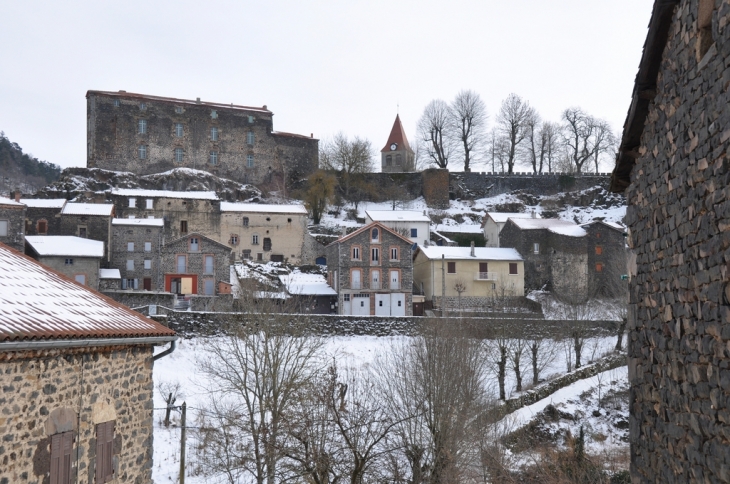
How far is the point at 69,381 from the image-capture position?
25.5ft

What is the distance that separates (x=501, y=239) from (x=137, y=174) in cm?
3390

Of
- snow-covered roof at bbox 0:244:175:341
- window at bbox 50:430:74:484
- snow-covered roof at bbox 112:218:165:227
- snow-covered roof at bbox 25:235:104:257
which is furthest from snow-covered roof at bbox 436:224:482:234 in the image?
window at bbox 50:430:74:484

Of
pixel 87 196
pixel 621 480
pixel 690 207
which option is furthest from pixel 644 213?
pixel 87 196

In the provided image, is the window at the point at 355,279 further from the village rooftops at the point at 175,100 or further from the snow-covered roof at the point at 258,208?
the village rooftops at the point at 175,100

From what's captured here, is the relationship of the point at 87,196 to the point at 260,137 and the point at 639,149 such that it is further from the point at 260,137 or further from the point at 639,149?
the point at 639,149

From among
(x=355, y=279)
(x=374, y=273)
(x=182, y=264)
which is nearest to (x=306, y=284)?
(x=355, y=279)

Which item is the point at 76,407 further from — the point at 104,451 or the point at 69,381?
the point at 104,451

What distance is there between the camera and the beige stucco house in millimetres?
45500

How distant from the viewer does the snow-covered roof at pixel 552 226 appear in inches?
1965

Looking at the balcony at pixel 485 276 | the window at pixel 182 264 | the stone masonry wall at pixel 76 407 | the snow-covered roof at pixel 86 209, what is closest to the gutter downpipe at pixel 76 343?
the stone masonry wall at pixel 76 407

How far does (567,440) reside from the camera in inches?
872

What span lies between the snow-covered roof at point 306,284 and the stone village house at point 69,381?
1236 inches

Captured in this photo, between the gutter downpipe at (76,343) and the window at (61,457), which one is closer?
the gutter downpipe at (76,343)

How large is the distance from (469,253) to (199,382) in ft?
80.7
